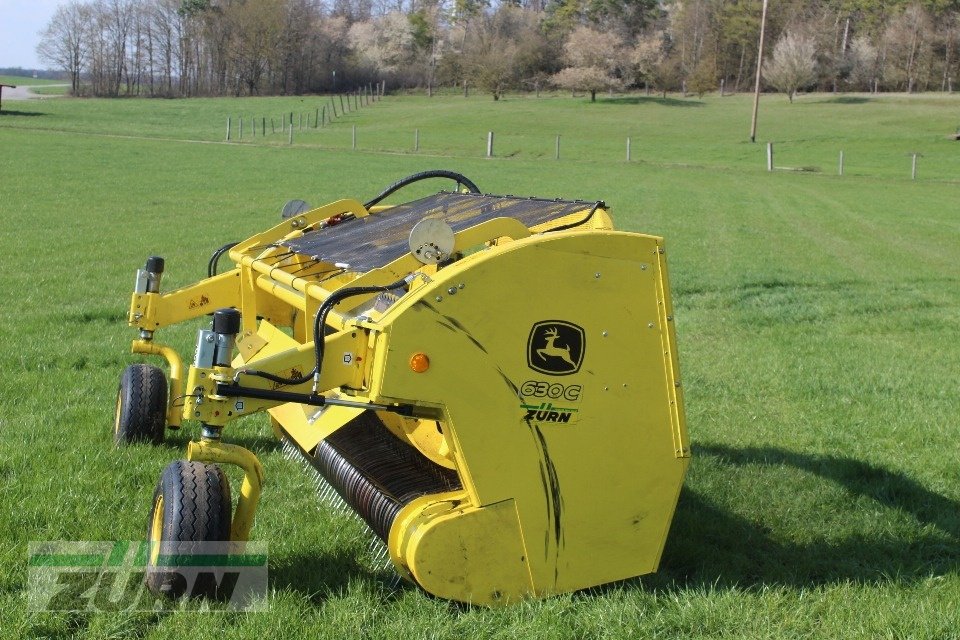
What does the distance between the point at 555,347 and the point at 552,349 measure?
2 cm

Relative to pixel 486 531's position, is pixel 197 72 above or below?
above

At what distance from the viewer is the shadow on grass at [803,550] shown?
4.41m

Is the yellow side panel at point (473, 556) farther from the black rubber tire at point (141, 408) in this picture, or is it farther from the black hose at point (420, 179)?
the black hose at point (420, 179)

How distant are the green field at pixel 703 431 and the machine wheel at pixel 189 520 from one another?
0.41 ft

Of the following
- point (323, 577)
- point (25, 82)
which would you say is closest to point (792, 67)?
point (323, 577)

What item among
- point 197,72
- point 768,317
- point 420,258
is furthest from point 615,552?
point 197,72

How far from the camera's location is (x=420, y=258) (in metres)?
3.97

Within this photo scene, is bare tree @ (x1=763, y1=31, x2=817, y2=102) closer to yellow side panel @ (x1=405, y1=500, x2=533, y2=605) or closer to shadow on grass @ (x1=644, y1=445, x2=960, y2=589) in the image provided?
shadow on grass @ (x1=644, y1=445, x2=960, y2=589)

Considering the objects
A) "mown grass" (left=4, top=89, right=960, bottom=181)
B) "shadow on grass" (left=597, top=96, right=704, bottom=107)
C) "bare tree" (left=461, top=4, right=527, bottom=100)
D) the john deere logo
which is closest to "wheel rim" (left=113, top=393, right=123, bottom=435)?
the john deere logo

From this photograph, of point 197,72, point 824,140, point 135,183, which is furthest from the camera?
point 197,72

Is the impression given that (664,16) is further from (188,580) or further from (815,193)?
(188,580)

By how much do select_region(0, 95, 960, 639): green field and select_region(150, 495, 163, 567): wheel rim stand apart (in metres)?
0.22

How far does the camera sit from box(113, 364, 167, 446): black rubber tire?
5680 millimetres

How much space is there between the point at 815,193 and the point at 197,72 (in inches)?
3661
